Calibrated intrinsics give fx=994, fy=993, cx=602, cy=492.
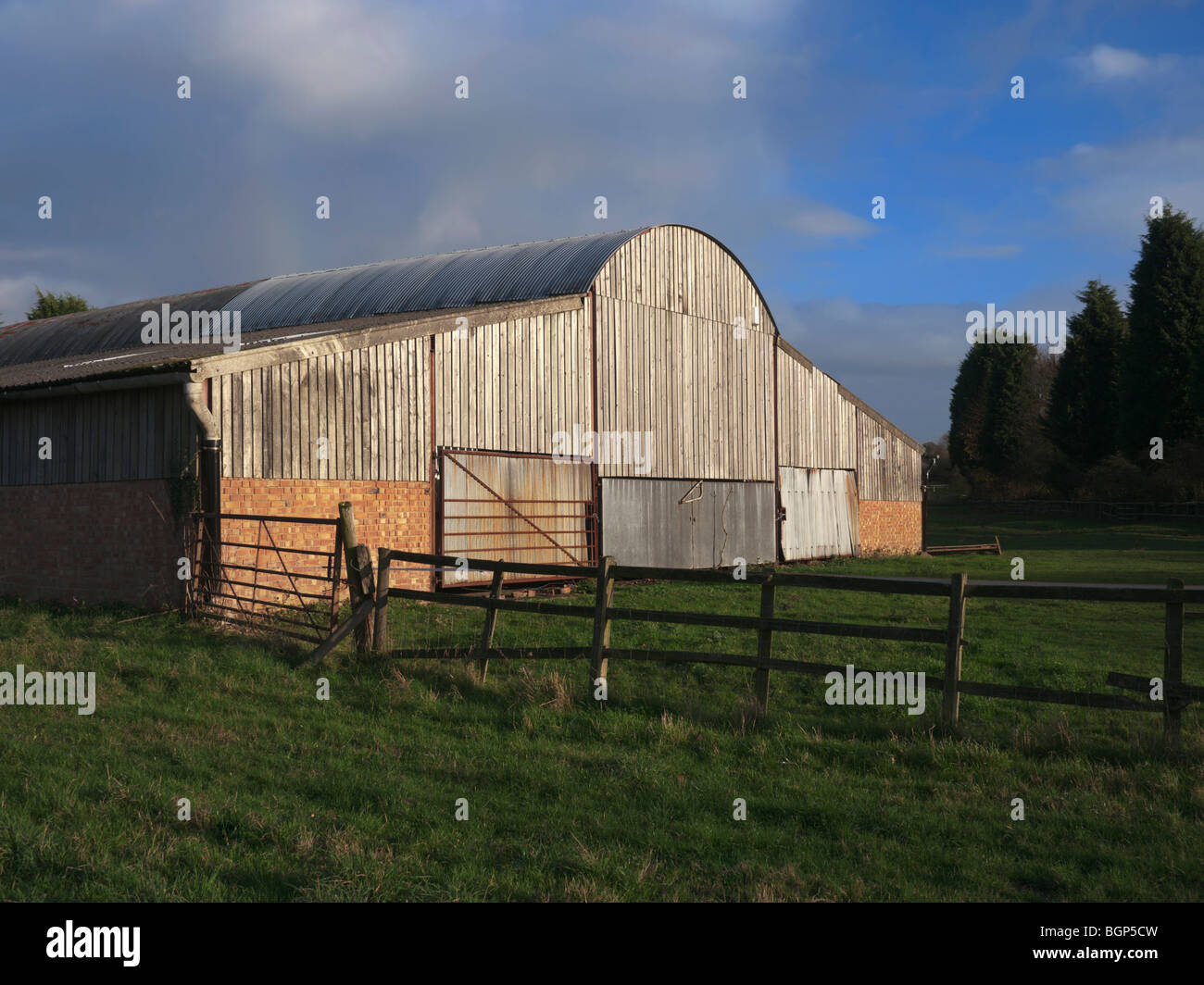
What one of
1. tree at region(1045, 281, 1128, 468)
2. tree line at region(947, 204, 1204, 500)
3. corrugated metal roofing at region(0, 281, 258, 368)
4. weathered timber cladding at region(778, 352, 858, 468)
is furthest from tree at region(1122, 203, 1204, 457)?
corrugated metal roofing at region(0, 281, 258, 368)

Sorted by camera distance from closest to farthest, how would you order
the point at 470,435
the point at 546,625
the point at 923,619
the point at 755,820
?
the point at 755,820, the point at 546,625, the point at 923,619, the point at 470,435

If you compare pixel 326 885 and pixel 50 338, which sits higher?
pixel 50 338

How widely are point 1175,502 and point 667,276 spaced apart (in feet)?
107

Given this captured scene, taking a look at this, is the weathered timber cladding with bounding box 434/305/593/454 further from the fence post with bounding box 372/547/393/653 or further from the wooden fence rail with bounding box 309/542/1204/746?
the wooden fence rail with bounding box 309/542/1204/746

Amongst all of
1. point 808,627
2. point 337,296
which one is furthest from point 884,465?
point 808,627

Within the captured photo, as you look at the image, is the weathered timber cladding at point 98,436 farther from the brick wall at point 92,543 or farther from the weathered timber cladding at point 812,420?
the weathered timber cladding at point 812,420

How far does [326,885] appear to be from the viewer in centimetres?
491

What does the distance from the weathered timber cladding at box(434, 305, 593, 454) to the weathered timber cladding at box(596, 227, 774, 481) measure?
84 cm

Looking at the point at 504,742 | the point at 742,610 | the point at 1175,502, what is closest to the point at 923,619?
the point at 742,610

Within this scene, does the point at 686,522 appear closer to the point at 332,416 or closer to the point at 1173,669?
the point at 332,416

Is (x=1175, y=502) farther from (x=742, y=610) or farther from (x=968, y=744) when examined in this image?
(x=968, y=744)

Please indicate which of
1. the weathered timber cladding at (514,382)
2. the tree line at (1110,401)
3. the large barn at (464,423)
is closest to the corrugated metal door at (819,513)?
the large barn at (464,423)

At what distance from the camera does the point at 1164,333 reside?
45844 mm
